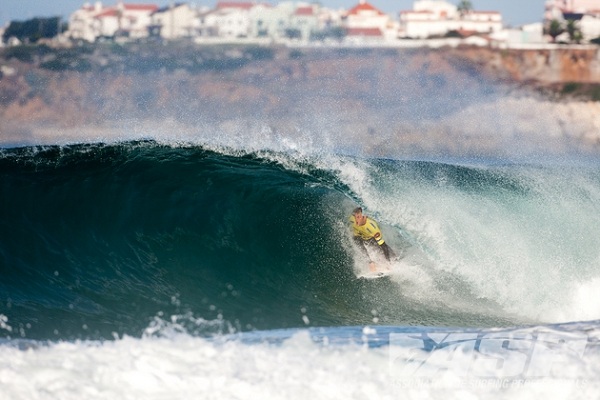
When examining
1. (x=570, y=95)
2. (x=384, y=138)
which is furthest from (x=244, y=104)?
(x=570, y=95)

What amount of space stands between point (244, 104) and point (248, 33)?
11.6 feet

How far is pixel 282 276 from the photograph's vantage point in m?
8.92

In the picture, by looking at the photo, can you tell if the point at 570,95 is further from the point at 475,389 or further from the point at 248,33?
the point at 475,389

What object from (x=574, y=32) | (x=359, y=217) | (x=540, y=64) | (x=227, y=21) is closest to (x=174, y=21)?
(x=227, y=21)

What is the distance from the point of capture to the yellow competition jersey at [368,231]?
30.3 ft

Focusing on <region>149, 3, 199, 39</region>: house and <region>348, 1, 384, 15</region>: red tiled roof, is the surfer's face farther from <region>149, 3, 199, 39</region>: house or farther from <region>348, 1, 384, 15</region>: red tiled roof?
<region>348, 1, 384, 15</region>: red tiled roof

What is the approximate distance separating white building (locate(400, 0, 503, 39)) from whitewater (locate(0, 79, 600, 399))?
3185 centimetres

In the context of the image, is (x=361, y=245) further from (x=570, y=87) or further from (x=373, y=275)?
(x=570, y=87)

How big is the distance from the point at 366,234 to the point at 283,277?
110 cm

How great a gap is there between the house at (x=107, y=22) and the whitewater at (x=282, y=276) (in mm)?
29413

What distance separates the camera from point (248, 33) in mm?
39281

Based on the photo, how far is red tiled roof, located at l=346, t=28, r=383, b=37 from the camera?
42.3 m

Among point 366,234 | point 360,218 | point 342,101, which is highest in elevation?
point 360,218

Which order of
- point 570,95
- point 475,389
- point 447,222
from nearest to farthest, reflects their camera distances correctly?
point 475,389 → point 447,222 → point 570,95
